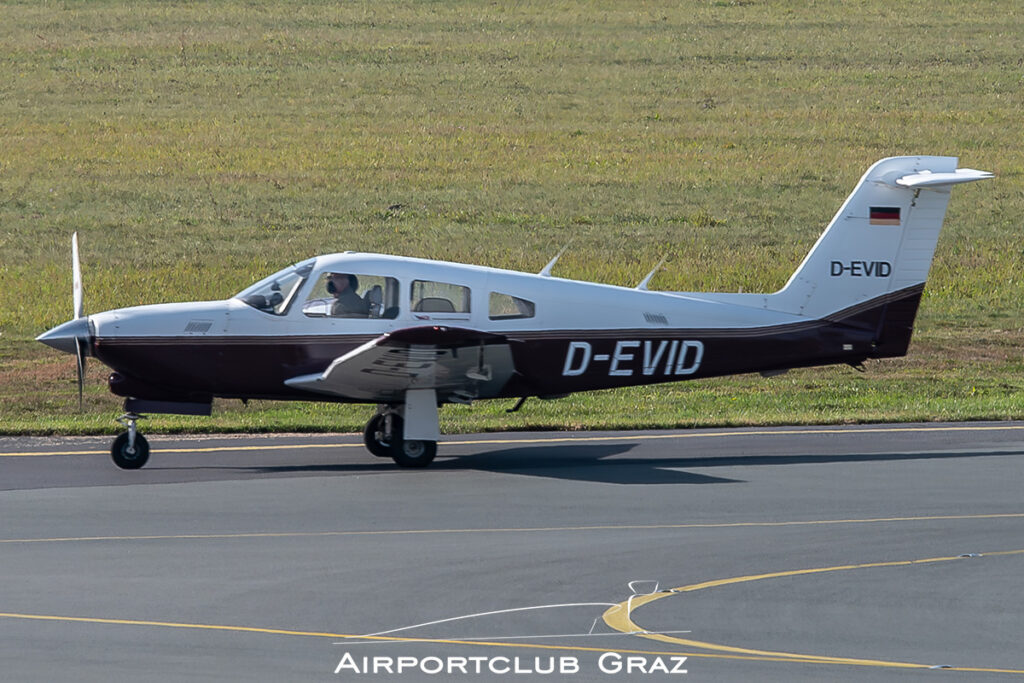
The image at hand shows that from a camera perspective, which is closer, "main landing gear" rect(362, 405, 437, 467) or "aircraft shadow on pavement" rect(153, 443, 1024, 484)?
"aircraft shadow on pavement" rect(153, 443, 1024, 484)

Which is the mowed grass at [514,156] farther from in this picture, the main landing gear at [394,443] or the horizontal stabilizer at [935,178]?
the horizontal stabilizer at [935,178]

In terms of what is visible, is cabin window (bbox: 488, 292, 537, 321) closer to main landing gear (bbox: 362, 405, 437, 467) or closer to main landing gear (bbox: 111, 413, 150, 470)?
main landing gear (bbox: 362, 405, 437, 467)

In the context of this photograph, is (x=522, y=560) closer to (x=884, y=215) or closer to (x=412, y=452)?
(x=412, y=452)

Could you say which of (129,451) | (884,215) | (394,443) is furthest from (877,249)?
(129,451)

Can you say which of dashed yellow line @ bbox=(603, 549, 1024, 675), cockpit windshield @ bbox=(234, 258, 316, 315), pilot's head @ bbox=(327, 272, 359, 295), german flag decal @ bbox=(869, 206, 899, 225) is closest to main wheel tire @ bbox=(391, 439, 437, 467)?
pilot's head @ bbox=(327, 272, 359, 295)

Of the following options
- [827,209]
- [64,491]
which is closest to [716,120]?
[827,209]

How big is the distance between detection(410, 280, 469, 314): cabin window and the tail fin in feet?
11.2

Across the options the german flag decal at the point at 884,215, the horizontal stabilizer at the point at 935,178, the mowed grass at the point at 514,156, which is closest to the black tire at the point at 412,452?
the mowed grass at the point at 514,156

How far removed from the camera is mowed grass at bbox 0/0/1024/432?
21531 millimetres

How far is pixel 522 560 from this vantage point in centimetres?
1117

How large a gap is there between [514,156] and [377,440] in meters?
26.9

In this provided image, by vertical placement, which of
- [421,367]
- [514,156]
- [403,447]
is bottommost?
[403,447]

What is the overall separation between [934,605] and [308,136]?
36.3 m

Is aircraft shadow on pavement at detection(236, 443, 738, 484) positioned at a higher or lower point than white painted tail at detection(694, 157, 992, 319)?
lower
